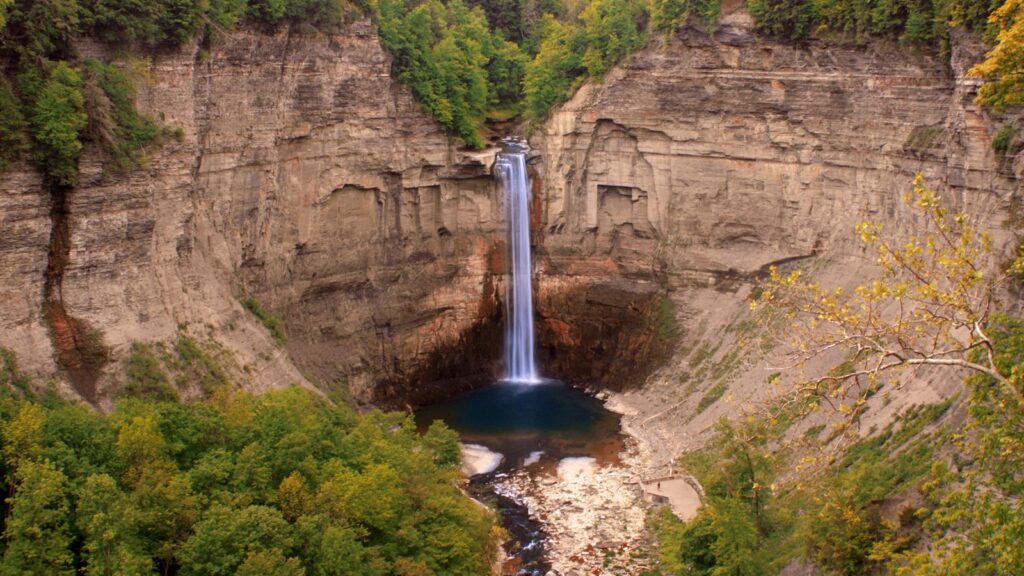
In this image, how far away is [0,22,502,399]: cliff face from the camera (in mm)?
35406

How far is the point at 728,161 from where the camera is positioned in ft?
180

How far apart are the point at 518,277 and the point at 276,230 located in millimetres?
16177

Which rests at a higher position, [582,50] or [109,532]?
[582,50]

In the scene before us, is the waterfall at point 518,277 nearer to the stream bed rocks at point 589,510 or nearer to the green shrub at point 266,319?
the stream bed rocks at point 589,510

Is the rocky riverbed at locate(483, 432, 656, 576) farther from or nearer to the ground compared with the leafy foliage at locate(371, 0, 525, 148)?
nearer to the ground

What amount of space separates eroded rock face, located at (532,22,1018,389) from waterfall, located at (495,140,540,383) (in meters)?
1.05

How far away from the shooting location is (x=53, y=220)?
115 feet

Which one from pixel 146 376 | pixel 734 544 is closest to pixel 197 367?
pixel 146 376

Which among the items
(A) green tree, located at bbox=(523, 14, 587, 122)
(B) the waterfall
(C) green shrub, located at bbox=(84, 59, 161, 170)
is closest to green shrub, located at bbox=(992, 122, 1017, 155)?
(A) green tree, located at bbox=(523, 14, 587, 122)

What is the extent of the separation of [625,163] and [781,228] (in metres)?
9.58

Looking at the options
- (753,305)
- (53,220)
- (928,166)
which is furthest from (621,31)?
(753,305)

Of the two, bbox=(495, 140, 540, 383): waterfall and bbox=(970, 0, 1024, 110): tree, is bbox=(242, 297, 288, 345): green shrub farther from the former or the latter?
bbox=(970, 0, 1024, 110): tree

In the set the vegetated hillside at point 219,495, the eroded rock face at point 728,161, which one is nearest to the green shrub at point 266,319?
the vegetated hillside at point 219,495

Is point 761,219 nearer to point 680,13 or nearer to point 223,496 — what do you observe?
point 680,13
